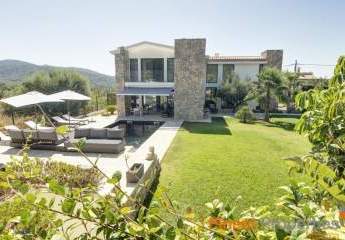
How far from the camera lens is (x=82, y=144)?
1.70 metres

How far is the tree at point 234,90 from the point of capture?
36.5 m

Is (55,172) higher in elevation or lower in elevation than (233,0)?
lower

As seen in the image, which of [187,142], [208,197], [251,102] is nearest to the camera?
[208,197]

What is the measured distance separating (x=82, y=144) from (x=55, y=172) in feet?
37.2

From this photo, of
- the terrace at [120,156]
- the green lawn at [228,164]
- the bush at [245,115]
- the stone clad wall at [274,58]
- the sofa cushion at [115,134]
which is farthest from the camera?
the stone clad wall at [274,58]

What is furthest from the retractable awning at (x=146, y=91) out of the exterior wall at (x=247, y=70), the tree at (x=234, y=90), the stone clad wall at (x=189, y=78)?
the exterior wall at (x=247, y=70)

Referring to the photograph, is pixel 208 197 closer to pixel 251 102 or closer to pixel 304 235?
pixel 304 235

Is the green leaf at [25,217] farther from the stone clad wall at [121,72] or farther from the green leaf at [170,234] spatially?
the stone clad wall at [121,72]

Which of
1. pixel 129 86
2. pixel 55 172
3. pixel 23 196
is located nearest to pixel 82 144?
pixel 23 196

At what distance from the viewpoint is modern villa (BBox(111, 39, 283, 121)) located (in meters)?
30.3

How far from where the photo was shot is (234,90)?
1428 inches

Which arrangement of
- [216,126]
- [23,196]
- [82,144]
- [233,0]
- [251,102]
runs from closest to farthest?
[23,196], [82,144], [233,0], [216,126], [251,102]

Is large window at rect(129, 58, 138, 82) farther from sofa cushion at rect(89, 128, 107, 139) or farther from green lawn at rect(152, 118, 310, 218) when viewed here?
sofa cushion at rect(89, 128, 107, 139)

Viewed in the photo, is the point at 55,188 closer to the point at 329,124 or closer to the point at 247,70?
the point at 329,124
